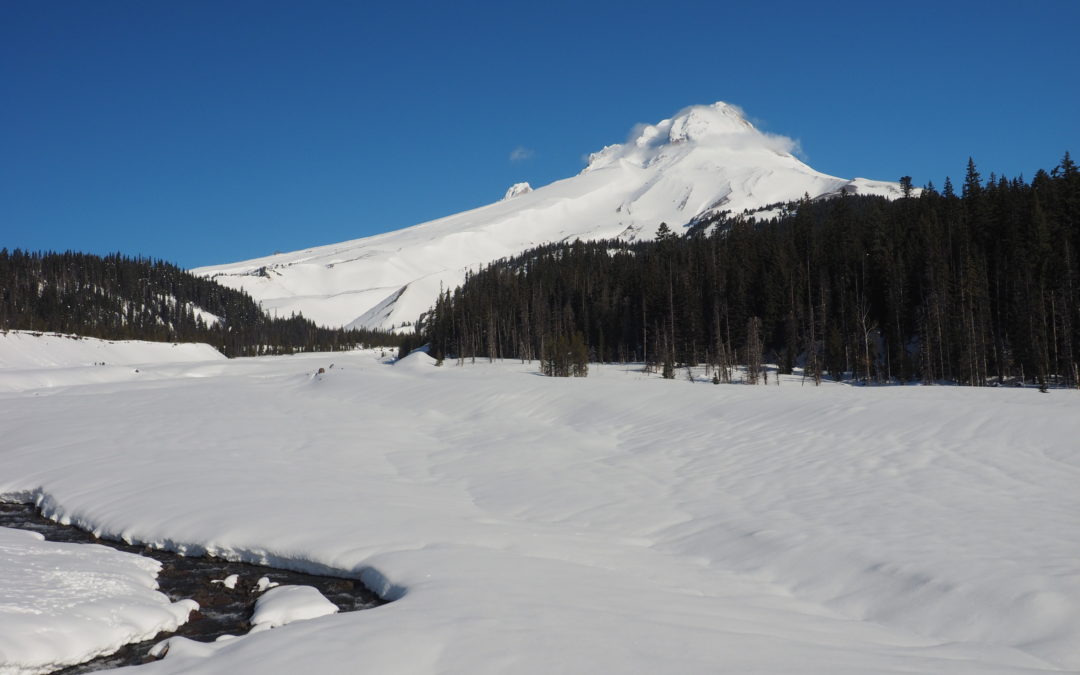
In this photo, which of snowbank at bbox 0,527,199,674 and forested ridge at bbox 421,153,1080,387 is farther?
forested ridge at bbox 421,153,1080,387

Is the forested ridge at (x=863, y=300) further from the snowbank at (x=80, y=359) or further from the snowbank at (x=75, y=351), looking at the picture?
the snowbank at (x=75, y=351)

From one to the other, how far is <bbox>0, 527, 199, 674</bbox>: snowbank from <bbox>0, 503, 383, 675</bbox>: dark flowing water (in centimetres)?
17

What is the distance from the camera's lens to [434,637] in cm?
563

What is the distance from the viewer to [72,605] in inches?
282

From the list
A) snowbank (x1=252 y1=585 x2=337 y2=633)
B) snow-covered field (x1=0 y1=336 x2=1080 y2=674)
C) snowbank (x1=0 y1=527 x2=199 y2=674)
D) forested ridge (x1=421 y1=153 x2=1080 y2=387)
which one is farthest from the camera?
A: forested ridge (x1=421 y1=153 x2=1080 y2=387)

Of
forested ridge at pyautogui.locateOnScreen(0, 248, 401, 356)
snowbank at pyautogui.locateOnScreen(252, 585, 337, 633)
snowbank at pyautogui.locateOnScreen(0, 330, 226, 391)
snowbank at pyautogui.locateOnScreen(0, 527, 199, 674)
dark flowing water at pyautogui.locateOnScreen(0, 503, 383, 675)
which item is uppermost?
forested ridge at pyautogui.locateOnScreen(0, 248, 401, 356)

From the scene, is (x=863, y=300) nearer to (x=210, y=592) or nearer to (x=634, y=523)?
(x=634, y=523)

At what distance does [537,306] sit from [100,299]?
101 metres

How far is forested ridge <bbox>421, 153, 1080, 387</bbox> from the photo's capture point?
41.8 m

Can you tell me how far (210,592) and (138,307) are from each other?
155320 millimetres

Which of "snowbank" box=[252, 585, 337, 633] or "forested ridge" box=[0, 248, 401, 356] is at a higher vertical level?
"forested ridge" box=[0, 248, 401, 356]

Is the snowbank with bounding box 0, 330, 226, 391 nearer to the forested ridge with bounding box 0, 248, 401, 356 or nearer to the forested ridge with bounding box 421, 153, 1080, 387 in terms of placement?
the forested ridge with bounding box 0, 248, 401, 356

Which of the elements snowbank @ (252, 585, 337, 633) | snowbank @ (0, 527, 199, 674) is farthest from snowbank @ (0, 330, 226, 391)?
snowbank @ (252, 585, 337, 633)

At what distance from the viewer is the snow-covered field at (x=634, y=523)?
18.4 ft
